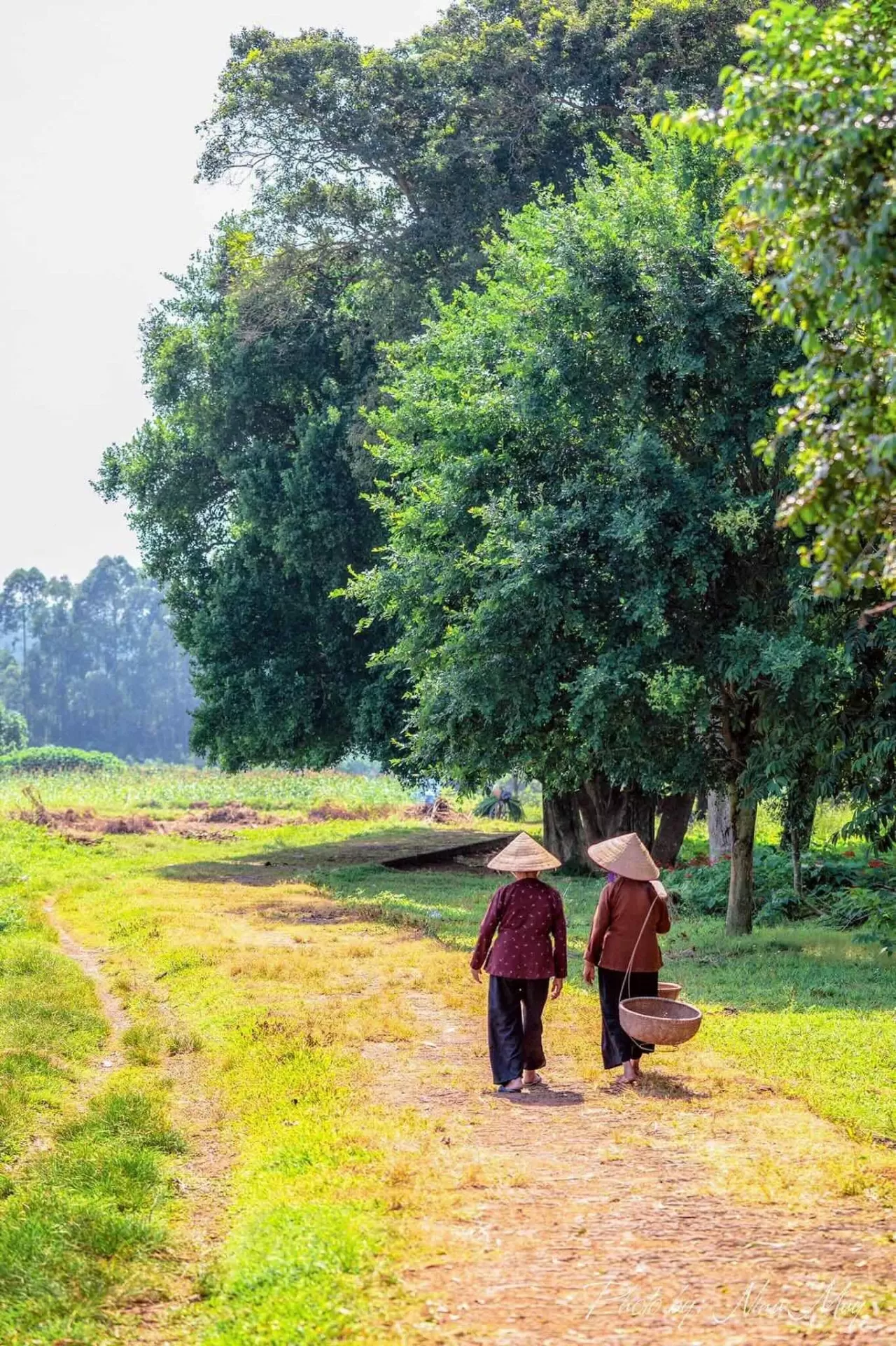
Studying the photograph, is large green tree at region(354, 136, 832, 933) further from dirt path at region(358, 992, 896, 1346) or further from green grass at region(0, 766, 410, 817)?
green grass at region(0, 766, 410, 817)

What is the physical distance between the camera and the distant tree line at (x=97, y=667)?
15025 cm

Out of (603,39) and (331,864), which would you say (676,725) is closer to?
(331,864)

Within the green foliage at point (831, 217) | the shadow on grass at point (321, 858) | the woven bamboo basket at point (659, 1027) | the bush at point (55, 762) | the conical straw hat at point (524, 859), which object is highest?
the green foliage at point (831, 217)

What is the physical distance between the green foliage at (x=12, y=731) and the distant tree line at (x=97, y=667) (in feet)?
45.3

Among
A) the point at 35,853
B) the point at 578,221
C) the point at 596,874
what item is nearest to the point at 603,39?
the point at 578,221

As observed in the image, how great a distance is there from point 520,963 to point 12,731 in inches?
4782

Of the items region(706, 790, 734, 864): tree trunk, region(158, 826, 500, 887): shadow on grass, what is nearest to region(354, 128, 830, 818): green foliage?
region(706, 790, 734, 864): tree trunk

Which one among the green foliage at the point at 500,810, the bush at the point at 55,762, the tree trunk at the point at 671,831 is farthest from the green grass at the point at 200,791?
the tree trunk at the point at 671,831

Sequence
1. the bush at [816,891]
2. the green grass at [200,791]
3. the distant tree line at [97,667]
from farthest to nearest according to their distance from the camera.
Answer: the distant tree line at [97,667] < the green grass at [200,791] < the bush at [816,891]

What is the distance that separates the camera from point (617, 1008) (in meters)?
11.0

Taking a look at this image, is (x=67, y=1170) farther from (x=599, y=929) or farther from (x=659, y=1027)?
(x=599, y=929)

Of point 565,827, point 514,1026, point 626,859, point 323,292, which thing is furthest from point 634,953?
point 323,292

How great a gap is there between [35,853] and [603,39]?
73.5 feet

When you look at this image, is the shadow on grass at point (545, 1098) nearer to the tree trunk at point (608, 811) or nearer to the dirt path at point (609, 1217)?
the dirt path at point (609, 1217)
